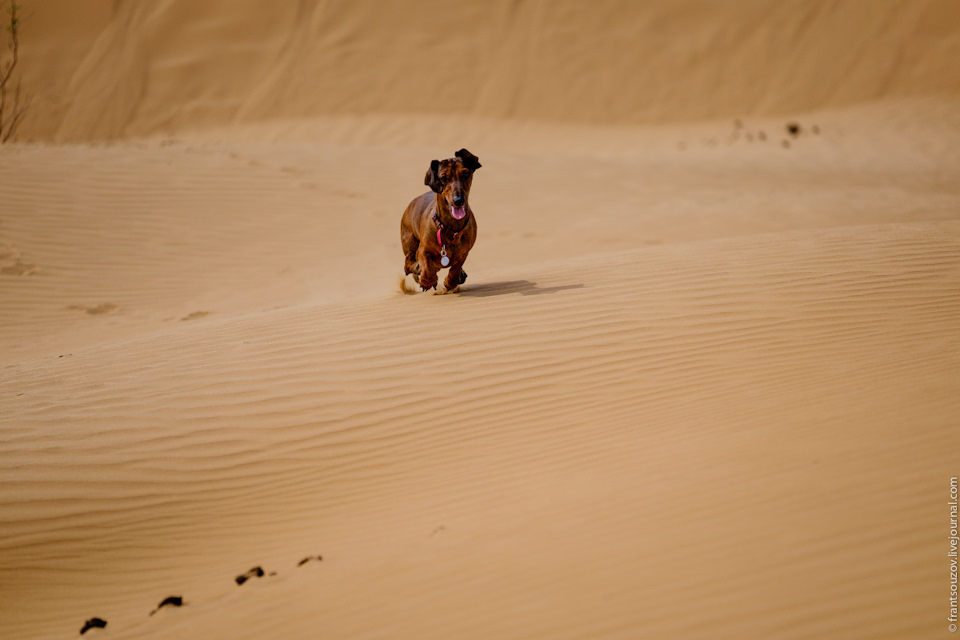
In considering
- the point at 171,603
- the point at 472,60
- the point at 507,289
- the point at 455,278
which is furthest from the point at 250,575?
the point at 472,60

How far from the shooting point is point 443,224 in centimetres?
679

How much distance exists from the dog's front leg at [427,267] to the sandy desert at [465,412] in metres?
0.28

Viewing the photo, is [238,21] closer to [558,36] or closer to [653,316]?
[558,36]

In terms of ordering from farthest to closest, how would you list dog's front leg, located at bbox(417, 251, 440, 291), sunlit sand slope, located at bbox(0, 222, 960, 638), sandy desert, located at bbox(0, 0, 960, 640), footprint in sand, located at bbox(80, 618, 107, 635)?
dog's front leg, located at bbox(417, 251, 440, 291) → footprint in sand, located at bbox(80, 618, 107, 635) → sandy desert, located at bbox(0, 0, 960, 640) → sunlit sand slope, located at bbox(0, 222, 960, 638)

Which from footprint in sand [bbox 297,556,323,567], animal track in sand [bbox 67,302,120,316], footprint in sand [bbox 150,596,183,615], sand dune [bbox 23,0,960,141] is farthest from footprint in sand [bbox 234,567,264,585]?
sand dune [bbox 23,0,960,141]

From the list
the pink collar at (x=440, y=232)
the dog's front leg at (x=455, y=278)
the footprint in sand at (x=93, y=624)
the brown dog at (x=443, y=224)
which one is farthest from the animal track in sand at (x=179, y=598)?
the dog's front leg at (x=455, y=278)

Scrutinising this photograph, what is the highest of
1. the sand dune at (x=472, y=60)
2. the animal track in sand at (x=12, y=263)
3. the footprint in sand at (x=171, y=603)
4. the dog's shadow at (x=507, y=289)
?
the sand dune at (x=472, y=60)

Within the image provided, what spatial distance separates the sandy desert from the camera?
3.60 metres

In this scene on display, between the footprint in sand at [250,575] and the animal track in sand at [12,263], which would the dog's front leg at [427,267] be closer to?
the footprint in sand at [250,575]

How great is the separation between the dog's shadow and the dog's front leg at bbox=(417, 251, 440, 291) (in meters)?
0.48

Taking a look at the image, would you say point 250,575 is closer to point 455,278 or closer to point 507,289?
point 455,278

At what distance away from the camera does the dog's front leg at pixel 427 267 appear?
23.2 feet

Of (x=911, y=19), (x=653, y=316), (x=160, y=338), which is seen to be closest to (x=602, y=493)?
(x=653, y=316)

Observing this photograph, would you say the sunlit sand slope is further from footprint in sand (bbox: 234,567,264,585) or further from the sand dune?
the sand dune
